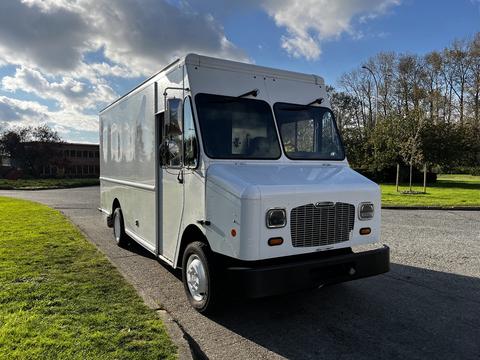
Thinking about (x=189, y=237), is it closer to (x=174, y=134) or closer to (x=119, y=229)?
(x=174, y=134)

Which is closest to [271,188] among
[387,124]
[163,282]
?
[163,282]

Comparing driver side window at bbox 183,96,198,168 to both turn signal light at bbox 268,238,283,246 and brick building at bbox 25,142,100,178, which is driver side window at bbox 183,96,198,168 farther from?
brick building at bbox 25,142,100,178

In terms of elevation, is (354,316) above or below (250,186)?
below

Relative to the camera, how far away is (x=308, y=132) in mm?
5516

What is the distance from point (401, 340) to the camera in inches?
157

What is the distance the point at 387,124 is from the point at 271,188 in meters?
28.4

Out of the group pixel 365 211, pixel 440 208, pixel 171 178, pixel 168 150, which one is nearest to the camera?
pixel 365 211

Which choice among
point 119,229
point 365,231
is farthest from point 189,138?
point 119,229

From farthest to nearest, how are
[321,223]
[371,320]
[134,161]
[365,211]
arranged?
[134,161] → [365,211] → [371,320] → [321,223]

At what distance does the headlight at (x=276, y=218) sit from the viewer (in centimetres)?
404

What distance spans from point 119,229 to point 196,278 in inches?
160

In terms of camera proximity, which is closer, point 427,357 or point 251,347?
point 427,357

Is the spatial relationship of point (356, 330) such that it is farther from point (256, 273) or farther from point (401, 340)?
point (256, 273)

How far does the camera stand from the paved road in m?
3.82
